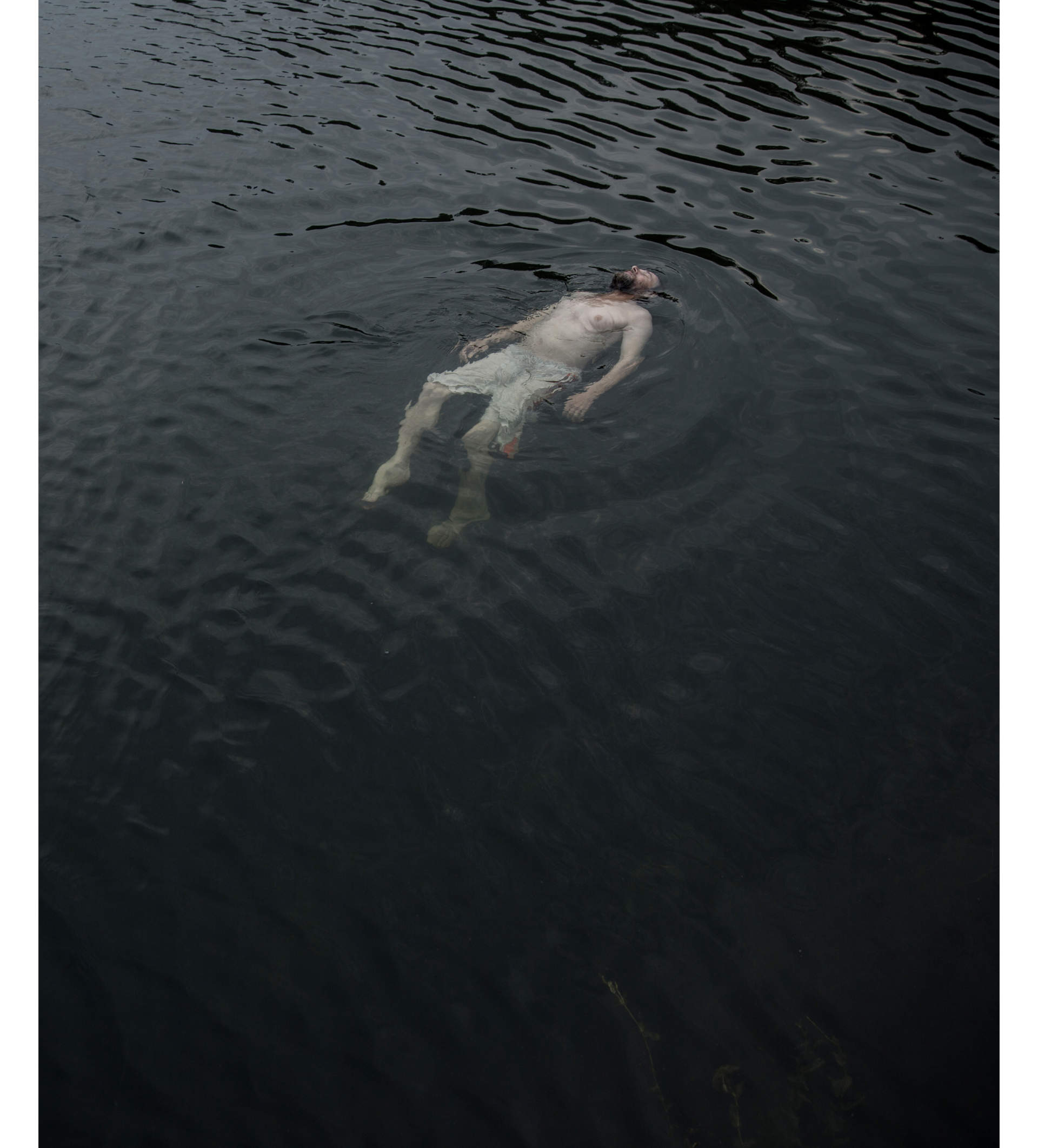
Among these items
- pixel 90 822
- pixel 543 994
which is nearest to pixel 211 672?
pixel 90 822

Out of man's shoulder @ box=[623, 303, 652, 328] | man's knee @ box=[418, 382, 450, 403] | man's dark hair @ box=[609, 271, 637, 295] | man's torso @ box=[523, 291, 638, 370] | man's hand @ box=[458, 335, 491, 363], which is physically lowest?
man's knee @ box=[418, 382, 450, 403]

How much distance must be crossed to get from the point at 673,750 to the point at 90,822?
13.8 ft

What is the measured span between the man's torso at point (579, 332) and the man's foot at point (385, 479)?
2.40 metres

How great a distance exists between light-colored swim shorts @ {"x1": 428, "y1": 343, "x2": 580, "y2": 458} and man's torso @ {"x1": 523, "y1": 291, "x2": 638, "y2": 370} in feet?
0.55

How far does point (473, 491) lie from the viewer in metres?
7.74

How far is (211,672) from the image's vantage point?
6570 millimetres

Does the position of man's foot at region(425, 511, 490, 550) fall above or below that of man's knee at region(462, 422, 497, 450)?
below

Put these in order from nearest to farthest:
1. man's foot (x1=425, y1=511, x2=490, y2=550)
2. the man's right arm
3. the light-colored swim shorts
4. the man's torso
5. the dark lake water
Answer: the dark lake water
man's foot (x1=425, y1=511, x2=490, y2=550)
the light-colored swim shorts
the man's torso
the man's right arm

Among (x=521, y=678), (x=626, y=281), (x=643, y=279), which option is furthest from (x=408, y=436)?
(x=643, y=279)

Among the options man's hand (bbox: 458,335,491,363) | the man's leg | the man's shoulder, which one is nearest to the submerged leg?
the man's leg

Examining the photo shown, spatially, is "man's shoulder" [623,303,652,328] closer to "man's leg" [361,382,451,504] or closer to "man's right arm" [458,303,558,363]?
"man's right arm" [458,303,558,363]

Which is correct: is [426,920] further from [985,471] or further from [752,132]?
[752,132]

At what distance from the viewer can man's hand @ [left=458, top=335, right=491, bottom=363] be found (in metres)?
9.42

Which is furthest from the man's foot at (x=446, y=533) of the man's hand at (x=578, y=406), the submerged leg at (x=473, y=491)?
the man's hand at (x=578, y=406)
